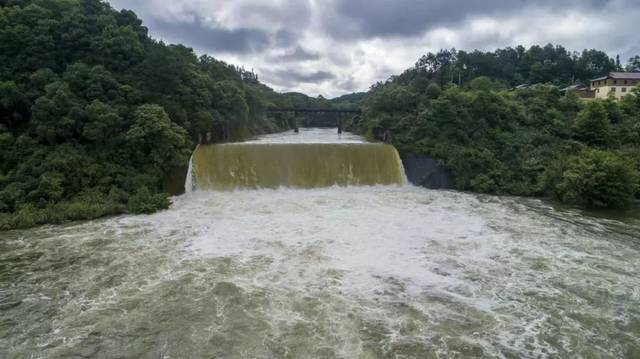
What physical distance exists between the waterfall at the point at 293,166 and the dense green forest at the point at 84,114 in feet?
4.37

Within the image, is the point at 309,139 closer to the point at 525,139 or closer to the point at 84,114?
the point at 525,139

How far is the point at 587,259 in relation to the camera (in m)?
9.97

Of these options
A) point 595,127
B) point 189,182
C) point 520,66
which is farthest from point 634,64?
point 189,182

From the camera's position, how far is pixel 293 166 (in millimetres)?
19078

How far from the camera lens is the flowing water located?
6312mm

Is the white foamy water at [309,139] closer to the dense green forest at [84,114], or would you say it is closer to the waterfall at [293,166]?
the waterfall at [293,166]

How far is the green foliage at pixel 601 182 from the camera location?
1514 centimetres

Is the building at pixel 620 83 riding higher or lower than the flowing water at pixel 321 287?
higher

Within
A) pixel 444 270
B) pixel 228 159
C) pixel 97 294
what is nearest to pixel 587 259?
pixel 444 270

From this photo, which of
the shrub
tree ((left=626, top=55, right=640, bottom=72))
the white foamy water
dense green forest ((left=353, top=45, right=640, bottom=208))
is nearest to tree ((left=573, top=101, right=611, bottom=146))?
dense green forest ((left=353, top=45, right=640, bottom=208))

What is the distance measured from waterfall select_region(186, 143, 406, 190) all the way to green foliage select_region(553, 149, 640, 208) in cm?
710

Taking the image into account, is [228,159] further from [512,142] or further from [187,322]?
[512,142]

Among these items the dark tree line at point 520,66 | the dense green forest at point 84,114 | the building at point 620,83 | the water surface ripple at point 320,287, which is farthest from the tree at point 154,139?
the building at point 620,83

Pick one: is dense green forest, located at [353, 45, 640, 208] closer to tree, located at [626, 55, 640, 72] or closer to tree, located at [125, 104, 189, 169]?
tree, located at [125, 104, 189, 169]
